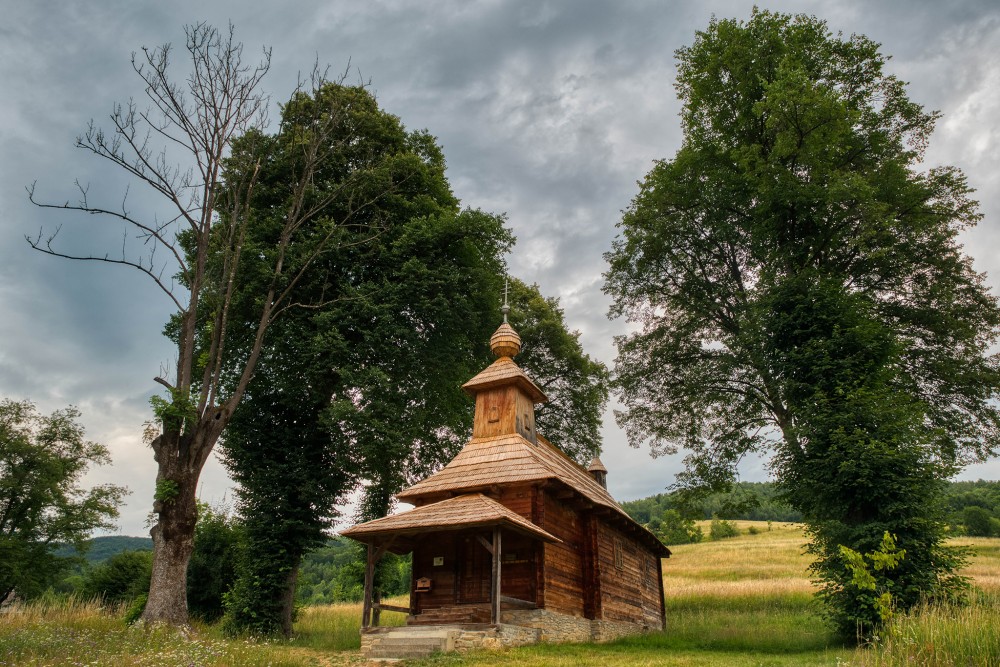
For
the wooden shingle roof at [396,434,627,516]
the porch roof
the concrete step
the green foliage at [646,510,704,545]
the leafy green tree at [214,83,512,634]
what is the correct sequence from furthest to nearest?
the green foliage at [646,510,704,545] → the leafy green tree at [214,83,512,634] → the wooden shingle roof at [396,434,627,516] → the porch roof → the concrete step

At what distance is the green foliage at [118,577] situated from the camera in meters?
26.5

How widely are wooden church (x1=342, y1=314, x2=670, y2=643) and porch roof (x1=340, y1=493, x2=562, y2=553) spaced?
0.03 meters

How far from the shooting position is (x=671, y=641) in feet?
51.6

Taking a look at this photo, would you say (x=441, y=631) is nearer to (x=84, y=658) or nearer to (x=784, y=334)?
(x=84, y=658)

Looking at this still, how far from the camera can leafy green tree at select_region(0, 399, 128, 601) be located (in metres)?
28.9

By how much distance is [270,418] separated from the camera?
20656mm

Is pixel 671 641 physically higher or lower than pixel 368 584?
lower

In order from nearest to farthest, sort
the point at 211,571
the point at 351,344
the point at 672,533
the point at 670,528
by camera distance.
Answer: the point at 351,344 → the point at 211,571 → the point at 670,528 → the point at 672,533

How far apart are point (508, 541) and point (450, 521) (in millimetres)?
2807

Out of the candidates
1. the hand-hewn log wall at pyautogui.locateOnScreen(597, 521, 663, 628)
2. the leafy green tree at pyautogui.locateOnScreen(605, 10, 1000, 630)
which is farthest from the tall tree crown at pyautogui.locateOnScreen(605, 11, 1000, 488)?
the hand-hewn log wall at pyautogui.locateOnScreen(597, 521, 663, 628)

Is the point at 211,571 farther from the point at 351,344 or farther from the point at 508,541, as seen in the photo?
the point at 508,541

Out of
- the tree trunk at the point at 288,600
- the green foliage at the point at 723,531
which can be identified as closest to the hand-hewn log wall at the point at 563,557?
the tree trunk at the point at 288,600

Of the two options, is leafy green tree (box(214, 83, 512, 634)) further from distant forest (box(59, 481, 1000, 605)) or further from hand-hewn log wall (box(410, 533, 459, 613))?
hand-hewn log wall (box(410, 533, 459, 613))

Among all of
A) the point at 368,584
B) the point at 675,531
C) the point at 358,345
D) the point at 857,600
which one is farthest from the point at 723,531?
the point at 368,584
